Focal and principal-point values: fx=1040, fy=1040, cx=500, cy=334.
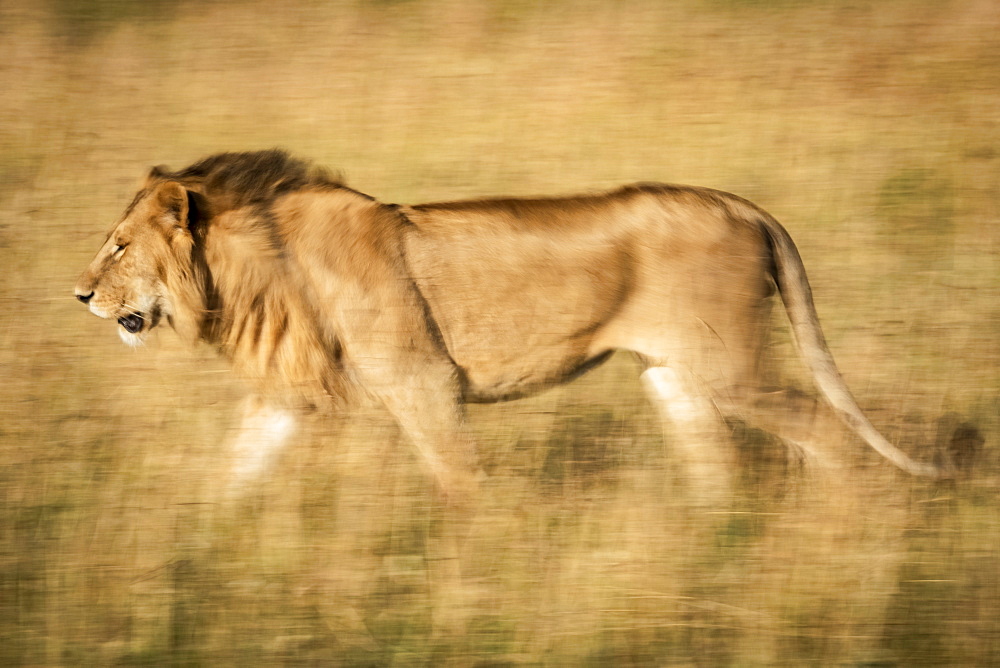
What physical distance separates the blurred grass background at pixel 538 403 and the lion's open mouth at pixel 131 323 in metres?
0.32

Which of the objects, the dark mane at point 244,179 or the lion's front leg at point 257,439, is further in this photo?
the dark mane at point 244,179

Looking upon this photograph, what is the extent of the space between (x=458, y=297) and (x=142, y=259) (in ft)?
4.02

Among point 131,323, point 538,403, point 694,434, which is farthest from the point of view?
point 131,323

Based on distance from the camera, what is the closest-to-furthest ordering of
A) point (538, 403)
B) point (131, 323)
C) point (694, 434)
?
point (694, 434)
point (538, 403)
point (131, 323)

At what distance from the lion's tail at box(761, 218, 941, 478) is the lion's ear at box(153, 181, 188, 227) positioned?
223 cm

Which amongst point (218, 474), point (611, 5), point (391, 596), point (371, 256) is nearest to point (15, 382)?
point (218, 474)

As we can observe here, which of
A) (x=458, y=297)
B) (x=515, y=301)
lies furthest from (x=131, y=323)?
(x=515, y=301)

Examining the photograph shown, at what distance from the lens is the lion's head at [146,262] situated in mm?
3973

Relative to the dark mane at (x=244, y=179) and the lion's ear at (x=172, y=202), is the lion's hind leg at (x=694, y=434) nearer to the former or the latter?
the dark mane at (x=244, y=179)

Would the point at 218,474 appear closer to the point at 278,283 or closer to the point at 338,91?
the point at 278,283

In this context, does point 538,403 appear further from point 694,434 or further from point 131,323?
point 131,323

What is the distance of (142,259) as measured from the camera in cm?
400

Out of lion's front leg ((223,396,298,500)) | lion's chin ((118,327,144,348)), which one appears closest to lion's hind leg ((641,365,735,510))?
lion's front leg ((223,396,298,500))

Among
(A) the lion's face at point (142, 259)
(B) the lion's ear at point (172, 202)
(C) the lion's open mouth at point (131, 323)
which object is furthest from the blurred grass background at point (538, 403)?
(B) the lion's ear at point (172, 202)
